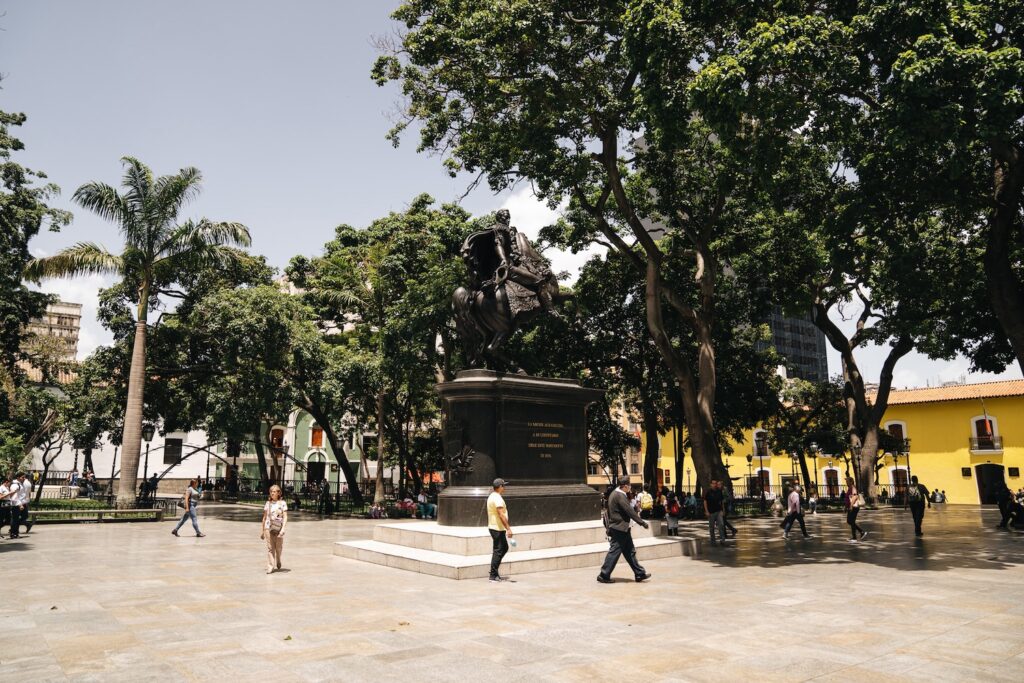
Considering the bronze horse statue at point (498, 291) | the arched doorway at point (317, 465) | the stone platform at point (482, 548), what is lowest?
the stone platform at point (482, 548)

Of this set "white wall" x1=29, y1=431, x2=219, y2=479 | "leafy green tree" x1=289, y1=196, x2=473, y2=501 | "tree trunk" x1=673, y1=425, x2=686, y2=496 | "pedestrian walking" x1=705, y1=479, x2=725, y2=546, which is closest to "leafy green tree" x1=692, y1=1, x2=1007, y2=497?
"pedestrian walking" x1=705, y1=479, x2=725, y2=546

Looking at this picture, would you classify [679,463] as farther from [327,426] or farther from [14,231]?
[14,231]

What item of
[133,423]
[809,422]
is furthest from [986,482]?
[133,423]

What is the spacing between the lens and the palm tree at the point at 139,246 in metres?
22.1

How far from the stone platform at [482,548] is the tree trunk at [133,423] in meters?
12.6

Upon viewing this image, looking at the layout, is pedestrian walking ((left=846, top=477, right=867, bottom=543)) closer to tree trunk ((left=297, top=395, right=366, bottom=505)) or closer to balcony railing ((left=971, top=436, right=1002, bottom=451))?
tree trunk ((left=297, top=395, right=366, bottom=505))

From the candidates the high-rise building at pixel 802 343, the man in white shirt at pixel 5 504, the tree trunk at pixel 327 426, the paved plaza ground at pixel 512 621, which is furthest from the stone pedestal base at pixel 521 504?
the high-rise building at pixel 802 343

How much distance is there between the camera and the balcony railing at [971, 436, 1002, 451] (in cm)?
4194

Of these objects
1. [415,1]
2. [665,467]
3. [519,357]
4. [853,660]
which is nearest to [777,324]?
[665,467]

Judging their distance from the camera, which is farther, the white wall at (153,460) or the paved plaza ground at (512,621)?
the white wall at (153,460)

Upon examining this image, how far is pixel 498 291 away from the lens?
13000 millimetres

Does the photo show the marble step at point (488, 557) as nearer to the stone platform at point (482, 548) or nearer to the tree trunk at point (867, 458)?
the stone platform at point (482, 548)

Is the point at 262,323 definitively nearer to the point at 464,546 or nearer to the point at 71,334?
the point at 464,546

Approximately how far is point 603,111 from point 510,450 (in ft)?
33.9
